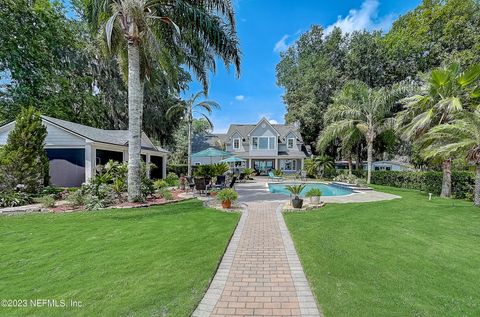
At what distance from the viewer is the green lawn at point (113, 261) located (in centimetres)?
351

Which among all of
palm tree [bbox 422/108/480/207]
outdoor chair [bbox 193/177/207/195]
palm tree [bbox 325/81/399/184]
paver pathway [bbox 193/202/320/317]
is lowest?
paver pathway [bbox 193/202/320/317]

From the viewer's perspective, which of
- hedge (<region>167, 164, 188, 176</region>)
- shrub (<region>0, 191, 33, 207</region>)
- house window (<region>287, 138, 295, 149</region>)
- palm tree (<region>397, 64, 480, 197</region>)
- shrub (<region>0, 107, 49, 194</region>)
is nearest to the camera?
shrub (<region>0, 191, 33, 207</region>)

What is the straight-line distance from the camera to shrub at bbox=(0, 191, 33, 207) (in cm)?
1062

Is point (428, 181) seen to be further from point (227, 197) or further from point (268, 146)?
point (268, 146)

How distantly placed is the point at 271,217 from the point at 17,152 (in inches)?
489

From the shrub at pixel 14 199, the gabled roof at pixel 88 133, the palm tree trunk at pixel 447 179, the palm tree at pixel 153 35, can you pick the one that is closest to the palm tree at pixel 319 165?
the palm tree trunk at pixel 447 179

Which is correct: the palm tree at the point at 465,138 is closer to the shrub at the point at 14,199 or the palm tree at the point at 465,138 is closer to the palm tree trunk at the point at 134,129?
the palm tree trunk at the point at 134,129

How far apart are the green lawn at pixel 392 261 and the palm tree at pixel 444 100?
5.90m

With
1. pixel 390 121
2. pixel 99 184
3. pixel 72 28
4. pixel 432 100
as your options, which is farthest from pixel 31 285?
pixel 72 28

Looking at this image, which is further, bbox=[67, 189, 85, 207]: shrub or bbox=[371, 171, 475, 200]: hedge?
bbox=[371, 171, 475, 200]: hedge

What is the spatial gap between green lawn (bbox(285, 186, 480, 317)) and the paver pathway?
26 cm

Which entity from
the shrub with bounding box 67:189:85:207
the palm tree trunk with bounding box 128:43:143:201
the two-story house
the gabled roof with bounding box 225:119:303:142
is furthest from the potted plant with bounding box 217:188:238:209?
the gabled roof with bounding box 225:119:303:142

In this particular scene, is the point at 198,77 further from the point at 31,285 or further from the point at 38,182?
the point at 31,285

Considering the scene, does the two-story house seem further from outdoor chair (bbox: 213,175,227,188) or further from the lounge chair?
outdoor chair (bbox: 213,175,227,188)
